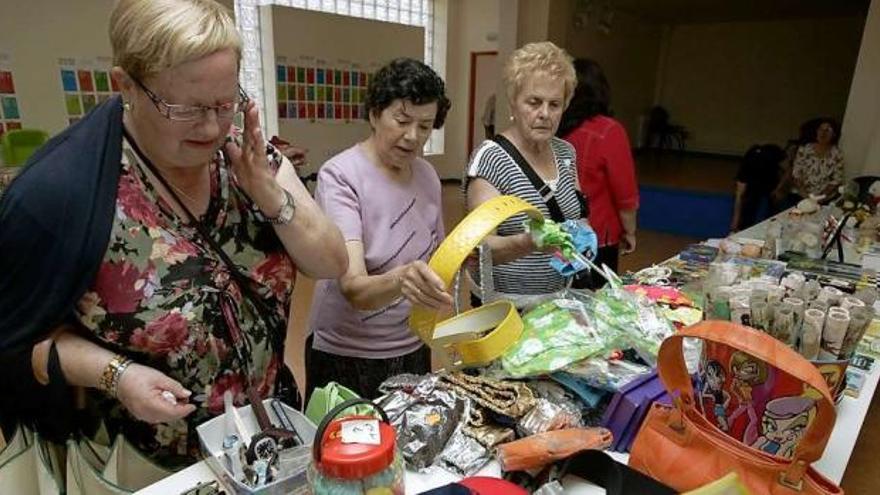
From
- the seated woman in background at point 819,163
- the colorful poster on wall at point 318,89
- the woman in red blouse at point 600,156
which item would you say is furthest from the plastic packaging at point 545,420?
the colorful poster on wall at point 318,89

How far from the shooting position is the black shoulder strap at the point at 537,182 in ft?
5.01

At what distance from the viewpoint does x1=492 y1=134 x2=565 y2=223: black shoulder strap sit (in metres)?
1.53

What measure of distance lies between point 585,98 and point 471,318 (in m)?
1.55

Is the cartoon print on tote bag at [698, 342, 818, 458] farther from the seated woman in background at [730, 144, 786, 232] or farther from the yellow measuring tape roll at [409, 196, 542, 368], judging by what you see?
the seated woman in background at [730, 144, 786, 232]

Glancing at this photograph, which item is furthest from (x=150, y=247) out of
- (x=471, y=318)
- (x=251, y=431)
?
(x=471, y=318)

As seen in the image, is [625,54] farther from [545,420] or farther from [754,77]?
[545,420]

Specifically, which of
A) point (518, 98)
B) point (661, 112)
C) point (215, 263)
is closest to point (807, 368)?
point (215, 263)

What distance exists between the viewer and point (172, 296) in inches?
32.5

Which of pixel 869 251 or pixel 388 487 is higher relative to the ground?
pixel 388 487

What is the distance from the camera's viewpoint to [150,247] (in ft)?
2.69

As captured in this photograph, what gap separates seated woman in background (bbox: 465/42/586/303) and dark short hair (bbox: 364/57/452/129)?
303 millimetres

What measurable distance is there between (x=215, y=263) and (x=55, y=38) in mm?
3521

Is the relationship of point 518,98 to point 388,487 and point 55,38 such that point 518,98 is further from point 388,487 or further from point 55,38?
point 55,38

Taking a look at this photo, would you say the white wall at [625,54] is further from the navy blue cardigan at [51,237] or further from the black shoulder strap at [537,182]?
the navy blue cardigan at [51,237]
